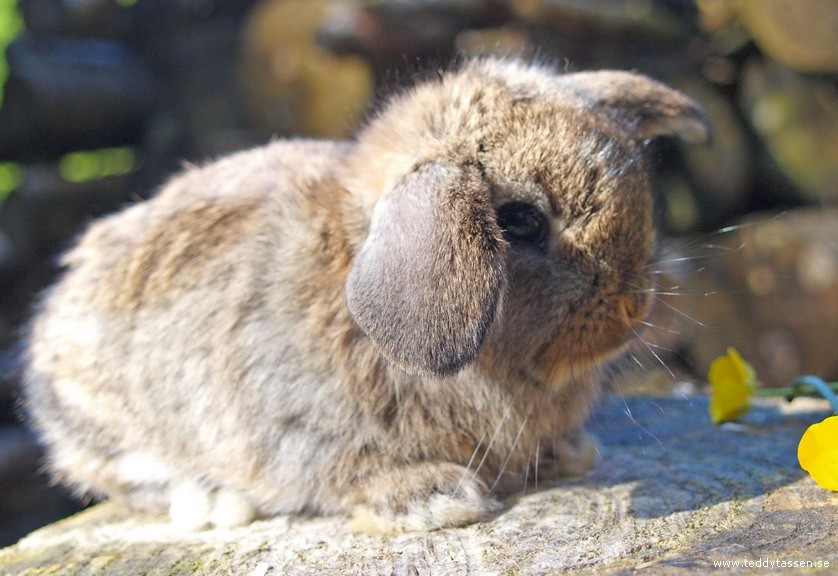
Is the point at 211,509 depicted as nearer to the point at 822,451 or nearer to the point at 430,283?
the point at 430,283

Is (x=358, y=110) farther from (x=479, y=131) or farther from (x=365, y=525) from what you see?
(x=365, y=525)

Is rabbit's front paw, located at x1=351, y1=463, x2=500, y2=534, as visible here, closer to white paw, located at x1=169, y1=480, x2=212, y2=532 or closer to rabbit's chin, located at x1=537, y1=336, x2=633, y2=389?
rabbit's chin, located at x1=537, y1=336, x2=633, y2=389

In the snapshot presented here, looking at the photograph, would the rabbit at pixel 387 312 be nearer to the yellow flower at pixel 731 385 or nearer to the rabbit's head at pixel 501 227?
the rabbit's head at pixel 501 227

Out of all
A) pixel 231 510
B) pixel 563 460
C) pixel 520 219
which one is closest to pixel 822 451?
pixel 563 460

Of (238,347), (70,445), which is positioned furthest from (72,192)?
(238,347)

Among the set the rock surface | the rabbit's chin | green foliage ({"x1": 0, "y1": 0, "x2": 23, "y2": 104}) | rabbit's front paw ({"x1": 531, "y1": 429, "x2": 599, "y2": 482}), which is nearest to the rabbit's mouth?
the rabbit's chin
